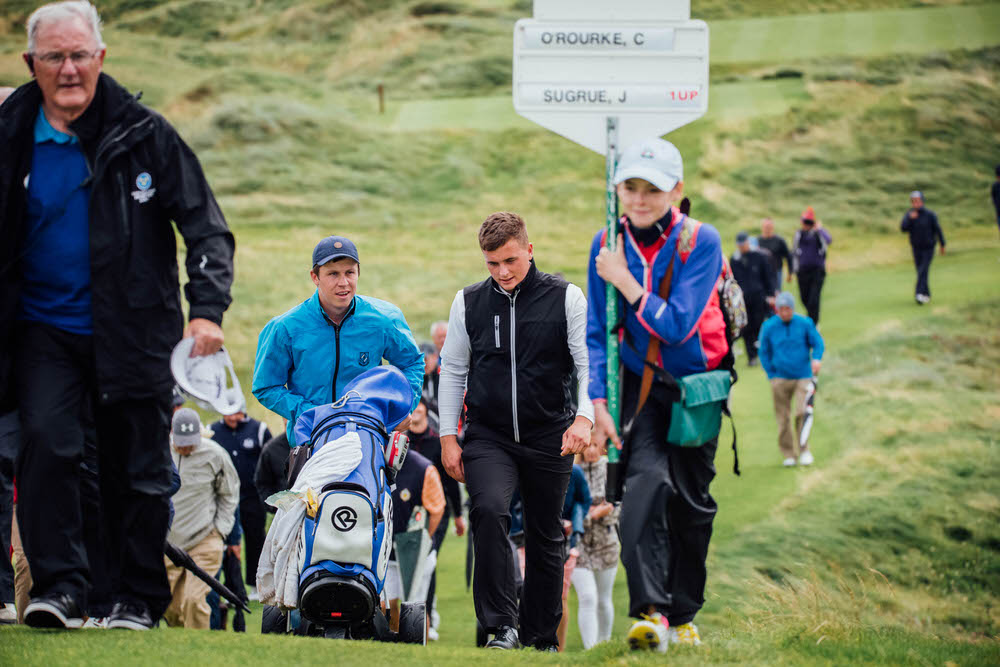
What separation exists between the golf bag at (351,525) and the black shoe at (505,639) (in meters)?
0.60

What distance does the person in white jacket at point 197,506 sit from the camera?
448 inches

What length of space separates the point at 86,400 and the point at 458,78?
52016 millimetres

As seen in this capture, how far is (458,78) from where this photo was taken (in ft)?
185

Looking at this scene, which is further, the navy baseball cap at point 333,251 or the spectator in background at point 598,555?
the spectator in background at point 598,555

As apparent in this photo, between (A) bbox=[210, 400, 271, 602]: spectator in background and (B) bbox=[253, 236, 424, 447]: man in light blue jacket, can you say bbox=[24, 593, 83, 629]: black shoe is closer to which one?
(B) bbox=[253, 236, 424, 447]: man in light blue jacket

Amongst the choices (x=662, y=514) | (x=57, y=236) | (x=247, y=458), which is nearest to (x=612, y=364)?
(x=662, y=514)

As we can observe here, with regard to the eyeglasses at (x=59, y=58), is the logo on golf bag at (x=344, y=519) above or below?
below

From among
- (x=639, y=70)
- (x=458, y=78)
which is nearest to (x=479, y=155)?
(x=458, y=78)

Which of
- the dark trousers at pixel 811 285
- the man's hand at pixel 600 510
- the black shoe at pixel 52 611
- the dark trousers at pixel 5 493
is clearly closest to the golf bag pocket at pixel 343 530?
the black shoe at pixel 52 611

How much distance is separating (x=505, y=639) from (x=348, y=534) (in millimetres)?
1207

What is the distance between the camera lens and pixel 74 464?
17.7 feet

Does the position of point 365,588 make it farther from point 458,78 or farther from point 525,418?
point 458,78

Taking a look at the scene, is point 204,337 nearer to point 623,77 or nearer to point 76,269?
point 76,269

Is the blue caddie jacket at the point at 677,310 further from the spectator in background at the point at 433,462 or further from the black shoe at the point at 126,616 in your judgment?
the spectator in background at the point at 433,462
